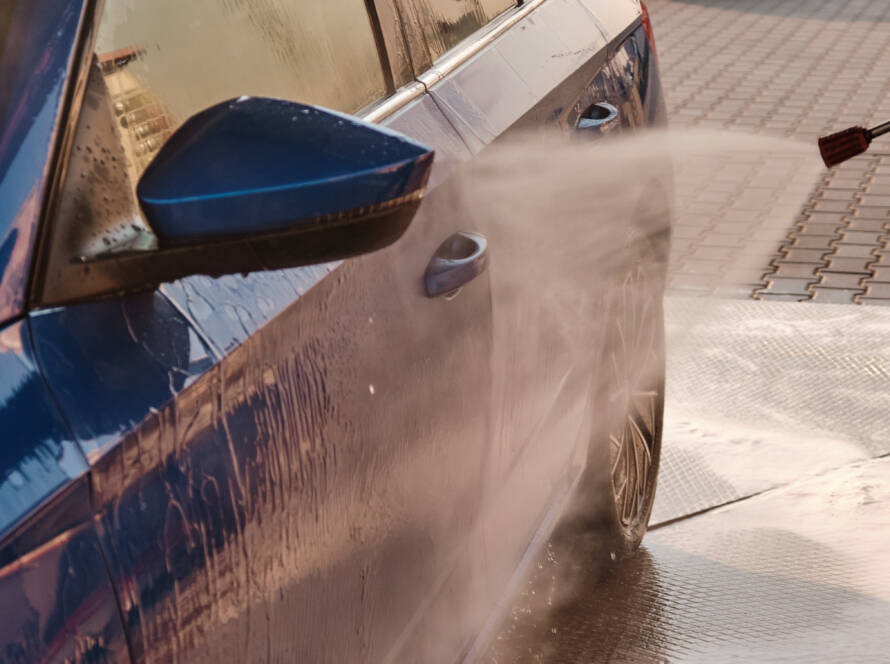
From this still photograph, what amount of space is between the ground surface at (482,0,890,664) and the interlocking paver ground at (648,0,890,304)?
0.02 meters

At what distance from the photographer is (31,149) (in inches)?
49.0

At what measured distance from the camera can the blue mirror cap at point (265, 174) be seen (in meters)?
1.18

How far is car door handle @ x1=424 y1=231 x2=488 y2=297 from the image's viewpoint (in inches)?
74.2

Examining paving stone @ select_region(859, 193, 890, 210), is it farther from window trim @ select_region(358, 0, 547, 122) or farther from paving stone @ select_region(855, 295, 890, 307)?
window trim @ select_region(358, 0, 547, 122)

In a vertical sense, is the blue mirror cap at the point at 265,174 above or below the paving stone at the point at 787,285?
above

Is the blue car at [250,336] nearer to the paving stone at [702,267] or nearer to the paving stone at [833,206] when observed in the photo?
the paving stone at [702,267]

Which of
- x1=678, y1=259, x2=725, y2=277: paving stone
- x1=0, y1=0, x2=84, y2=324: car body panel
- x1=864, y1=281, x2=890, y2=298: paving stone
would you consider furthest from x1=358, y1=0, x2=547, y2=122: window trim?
x1=678, y1=259, x2=725, y2=277: paving stone

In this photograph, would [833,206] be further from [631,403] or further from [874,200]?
[631,403]

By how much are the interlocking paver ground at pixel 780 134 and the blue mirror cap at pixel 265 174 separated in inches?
177

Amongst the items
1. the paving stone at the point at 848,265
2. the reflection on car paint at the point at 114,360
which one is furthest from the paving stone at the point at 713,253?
the reflection on car paint at the point at 114,360

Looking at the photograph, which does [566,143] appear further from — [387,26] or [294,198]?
[294,198]

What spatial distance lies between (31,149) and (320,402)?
1.55 ft

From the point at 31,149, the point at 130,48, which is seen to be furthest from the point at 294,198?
the point at 130,48

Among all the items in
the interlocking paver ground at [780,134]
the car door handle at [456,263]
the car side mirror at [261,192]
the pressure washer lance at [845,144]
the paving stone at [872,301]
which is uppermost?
the car side mirror at [261,192]
